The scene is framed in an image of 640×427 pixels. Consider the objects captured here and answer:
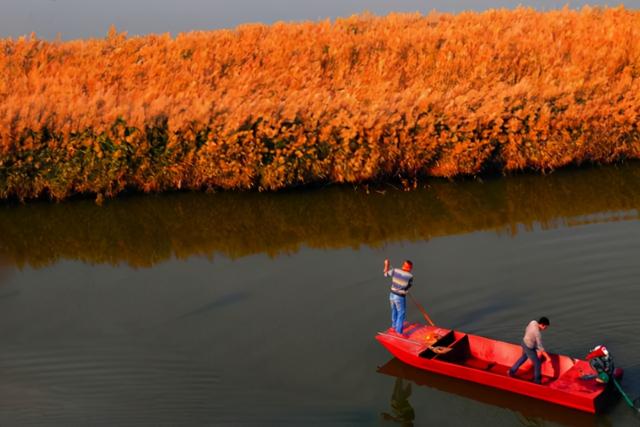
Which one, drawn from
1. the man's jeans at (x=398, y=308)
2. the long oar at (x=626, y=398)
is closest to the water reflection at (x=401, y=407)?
the man's jeans at (x=398, y=308)

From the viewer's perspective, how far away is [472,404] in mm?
16141

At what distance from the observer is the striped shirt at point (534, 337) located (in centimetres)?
1594

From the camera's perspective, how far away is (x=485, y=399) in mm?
16297

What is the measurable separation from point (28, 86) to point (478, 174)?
17.8m

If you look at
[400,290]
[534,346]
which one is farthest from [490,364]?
[400,290]

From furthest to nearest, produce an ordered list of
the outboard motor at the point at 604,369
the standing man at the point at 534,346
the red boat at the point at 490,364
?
the standing man at the point at 534,346 < the red boat at the point at 490,364 < the outboard motor at the point at 604,369

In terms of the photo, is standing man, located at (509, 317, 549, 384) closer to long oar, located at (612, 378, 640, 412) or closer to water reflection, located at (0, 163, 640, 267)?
long oar, located at (612, 378, 640, 412)

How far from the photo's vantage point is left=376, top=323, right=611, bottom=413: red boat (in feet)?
51.0

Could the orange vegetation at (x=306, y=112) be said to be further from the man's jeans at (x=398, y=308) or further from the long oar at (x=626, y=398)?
the long oar at (x=626, y=398)

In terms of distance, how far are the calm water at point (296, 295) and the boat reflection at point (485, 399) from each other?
1.5 inches

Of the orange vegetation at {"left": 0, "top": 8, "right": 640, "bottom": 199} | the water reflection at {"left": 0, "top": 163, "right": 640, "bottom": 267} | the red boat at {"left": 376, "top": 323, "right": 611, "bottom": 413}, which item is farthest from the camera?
the orange vegetation at {"left": 0, "top": 8, "right": 640, "bottom": 199}

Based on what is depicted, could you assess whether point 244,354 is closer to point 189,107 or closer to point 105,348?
point 105,348

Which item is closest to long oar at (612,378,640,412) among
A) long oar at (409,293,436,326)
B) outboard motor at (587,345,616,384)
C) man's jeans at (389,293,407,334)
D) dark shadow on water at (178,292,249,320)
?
outboard motor at (587,345,616,384)

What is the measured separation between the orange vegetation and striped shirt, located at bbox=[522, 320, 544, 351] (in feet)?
45.5
